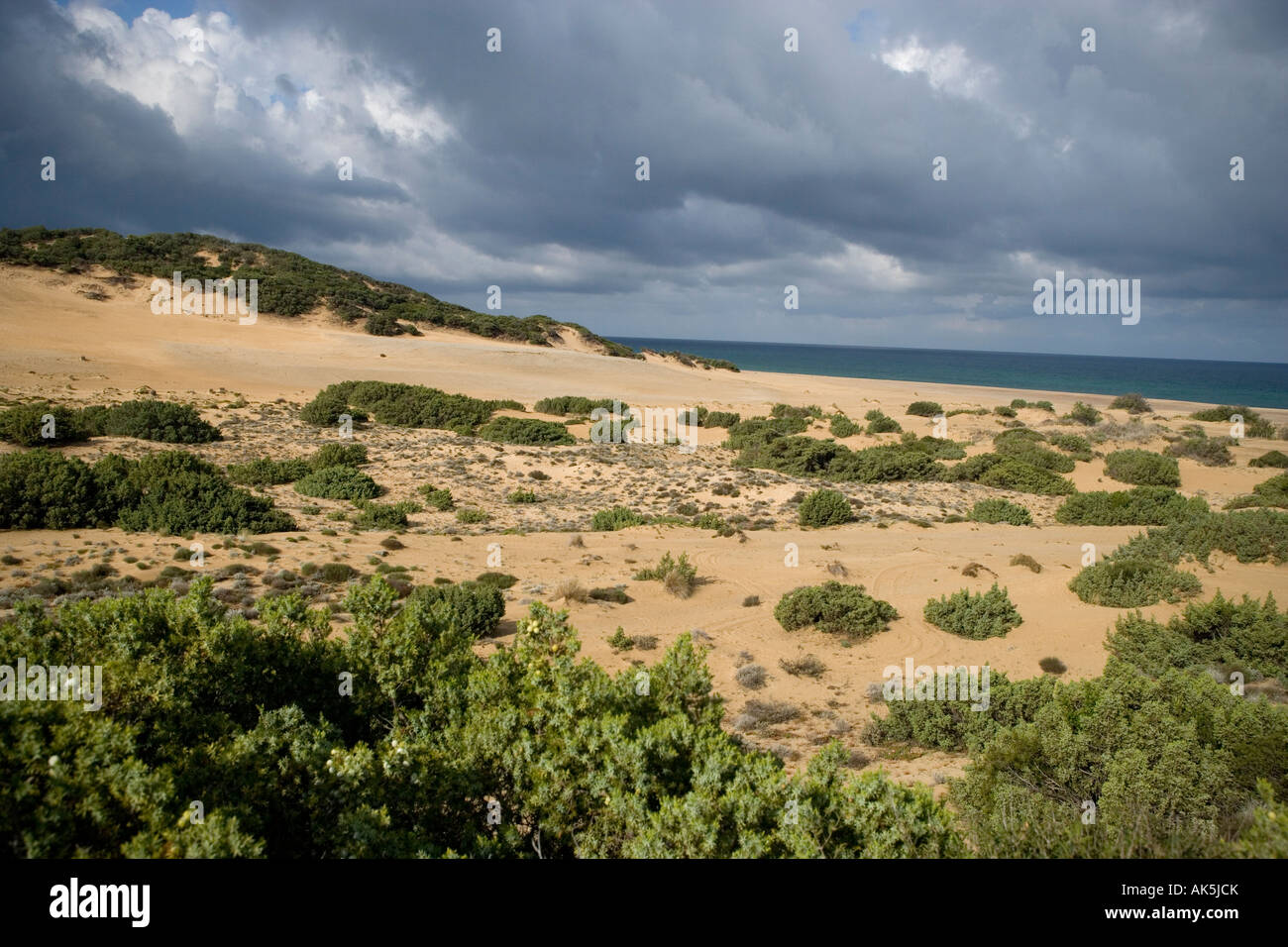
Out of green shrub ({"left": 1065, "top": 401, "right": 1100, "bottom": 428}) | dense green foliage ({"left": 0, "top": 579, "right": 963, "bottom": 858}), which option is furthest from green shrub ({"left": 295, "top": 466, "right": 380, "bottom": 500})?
green shrub ({"left": 1065, "top": 401, "right": 1100, "bottom": 428})

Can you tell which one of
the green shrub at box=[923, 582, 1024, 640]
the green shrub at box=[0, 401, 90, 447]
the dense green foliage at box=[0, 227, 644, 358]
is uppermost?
the dense green foliage at box=[0, 227, 644, 358]

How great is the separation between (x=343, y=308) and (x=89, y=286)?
65.5ft

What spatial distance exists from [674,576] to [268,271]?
7093 centimetres

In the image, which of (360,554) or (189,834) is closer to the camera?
(189,834)

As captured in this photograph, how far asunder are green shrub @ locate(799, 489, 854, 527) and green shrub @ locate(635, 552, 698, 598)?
22.9 ft

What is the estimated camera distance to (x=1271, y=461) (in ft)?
101

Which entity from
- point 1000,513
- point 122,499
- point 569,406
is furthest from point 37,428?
point 1000,513

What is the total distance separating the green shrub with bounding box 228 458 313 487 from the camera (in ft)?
71.0

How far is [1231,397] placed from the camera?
80375 millimetres

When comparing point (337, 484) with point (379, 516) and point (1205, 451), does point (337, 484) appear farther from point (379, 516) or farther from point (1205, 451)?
point (1205, 451)

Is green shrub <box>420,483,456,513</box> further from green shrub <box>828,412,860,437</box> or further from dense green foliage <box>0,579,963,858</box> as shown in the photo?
green shrub <box>828,412,860,437</box>
